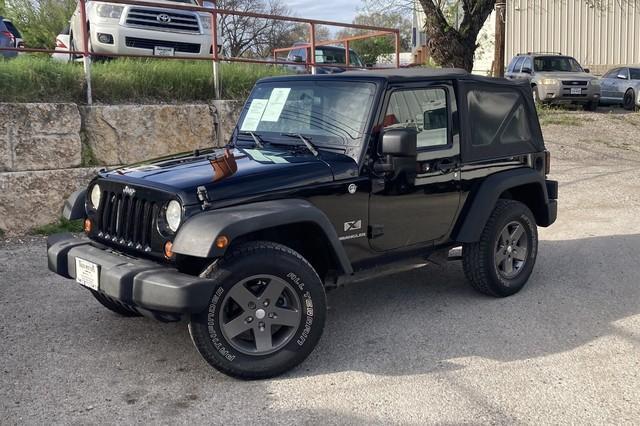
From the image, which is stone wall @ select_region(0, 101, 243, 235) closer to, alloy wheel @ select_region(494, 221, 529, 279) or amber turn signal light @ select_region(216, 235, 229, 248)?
alloy wheel @ select_region(494, 221, 529, 279)

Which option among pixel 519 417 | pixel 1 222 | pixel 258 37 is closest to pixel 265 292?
pixel 519 417

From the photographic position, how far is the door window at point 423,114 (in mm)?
4953

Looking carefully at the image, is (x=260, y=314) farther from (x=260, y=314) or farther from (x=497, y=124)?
(x=497, y=124)

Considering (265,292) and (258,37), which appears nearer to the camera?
(265,292)

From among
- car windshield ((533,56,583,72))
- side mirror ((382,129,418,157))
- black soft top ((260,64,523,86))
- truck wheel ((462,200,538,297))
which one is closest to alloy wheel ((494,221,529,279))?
truck wheel ((462,200,538,297))

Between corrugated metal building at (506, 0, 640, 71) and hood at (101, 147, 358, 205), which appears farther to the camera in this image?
corrugated metal building at (506, 0, 640, 71)

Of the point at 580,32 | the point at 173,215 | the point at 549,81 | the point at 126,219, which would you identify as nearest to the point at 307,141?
the point at 173,215

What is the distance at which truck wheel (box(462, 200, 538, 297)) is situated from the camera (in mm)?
5504

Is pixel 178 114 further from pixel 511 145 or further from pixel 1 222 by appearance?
pixel 511 145

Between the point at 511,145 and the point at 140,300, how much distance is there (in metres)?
3.35

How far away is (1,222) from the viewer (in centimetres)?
770

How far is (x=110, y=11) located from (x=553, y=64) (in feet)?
46.5

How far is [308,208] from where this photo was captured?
4242mm

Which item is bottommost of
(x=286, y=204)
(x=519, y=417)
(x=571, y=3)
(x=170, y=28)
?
(x=519, y=417)
